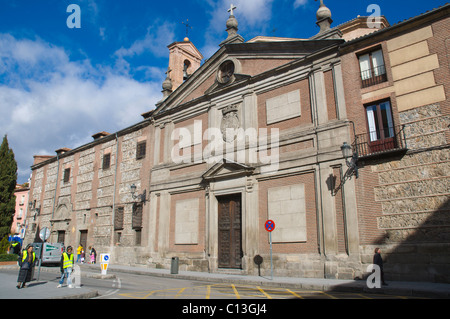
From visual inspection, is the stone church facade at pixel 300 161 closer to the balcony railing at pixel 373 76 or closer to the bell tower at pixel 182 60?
the balcony railing at pixel 373 76

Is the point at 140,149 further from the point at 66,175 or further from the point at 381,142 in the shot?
the point at 381,142

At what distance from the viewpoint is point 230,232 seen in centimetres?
1794

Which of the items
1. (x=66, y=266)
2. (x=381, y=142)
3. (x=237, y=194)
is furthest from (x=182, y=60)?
(x=66, y=266)

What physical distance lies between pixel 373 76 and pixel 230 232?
10.0 metres

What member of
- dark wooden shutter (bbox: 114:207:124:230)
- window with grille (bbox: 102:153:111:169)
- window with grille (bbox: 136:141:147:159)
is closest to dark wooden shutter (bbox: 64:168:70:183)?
window with grille (bbox: 102:153:111:169)

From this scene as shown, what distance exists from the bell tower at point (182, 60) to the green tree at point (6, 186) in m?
17.0

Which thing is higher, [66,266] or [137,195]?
[137,195]

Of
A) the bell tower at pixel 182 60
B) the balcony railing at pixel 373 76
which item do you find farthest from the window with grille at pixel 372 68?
the bell tower at pixel 182 60

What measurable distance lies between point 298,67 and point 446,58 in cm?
626

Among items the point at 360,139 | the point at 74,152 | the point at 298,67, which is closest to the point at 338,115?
the point at 360,139

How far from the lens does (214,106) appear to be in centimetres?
2042

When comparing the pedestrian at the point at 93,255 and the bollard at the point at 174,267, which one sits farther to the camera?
the pedestrian at the point at 93,255

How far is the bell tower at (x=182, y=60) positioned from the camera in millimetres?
29750
